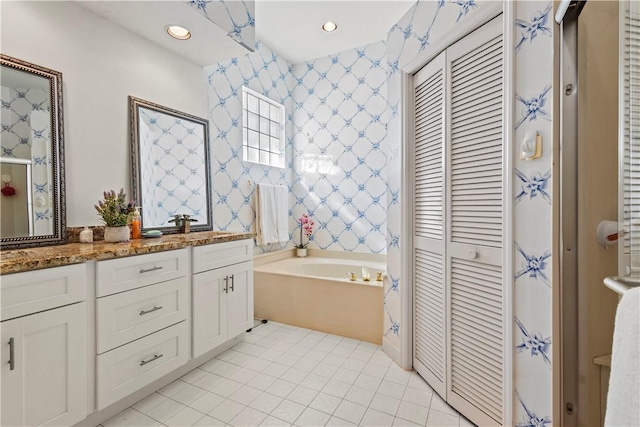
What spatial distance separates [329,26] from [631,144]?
2.82m

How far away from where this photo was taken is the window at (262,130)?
3.14 m

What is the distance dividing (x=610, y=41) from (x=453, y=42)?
2.68ft

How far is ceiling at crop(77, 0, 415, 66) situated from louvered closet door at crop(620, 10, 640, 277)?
82.2 inches

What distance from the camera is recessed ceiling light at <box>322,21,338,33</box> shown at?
289 centimetres

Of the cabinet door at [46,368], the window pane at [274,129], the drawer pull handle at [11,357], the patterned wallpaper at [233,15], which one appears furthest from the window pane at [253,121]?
the drawer pull handle at [11,357]

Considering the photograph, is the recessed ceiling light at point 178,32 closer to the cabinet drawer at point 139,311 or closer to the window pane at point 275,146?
the window pane at point 275,146

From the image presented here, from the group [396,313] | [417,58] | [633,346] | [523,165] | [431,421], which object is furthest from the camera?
[396,313]

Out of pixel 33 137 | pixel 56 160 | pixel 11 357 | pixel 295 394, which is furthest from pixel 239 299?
pixel 33 137

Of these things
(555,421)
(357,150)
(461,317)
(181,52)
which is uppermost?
(181,52)

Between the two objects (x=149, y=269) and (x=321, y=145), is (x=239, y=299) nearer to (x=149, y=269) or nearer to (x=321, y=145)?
(x=149, y=269)

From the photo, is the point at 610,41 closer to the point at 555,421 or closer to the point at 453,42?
the point at 453,42

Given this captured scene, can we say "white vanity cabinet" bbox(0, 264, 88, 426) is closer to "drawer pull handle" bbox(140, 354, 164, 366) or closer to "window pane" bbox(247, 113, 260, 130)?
"drawer pull handle" bbox(140, 354, 164, 366)

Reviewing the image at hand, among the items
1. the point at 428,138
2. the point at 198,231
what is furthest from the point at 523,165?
the point at 198,231

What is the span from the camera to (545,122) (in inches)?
42.8
